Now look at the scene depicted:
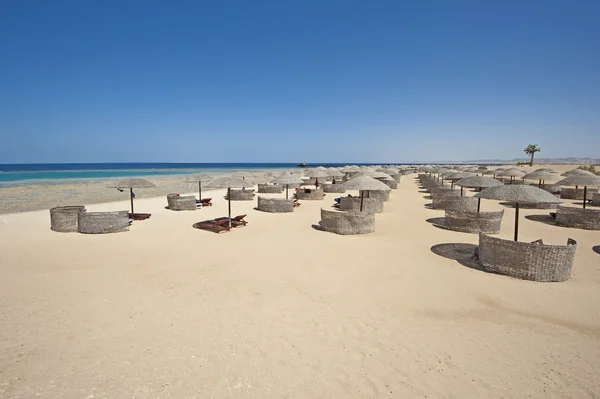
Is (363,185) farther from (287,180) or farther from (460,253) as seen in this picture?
(287,180)

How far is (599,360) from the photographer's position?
134 inches

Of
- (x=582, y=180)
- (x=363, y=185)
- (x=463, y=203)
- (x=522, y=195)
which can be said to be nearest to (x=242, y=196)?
(x=363, y=185)

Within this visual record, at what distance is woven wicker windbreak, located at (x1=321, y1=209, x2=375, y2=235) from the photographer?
8789 mm

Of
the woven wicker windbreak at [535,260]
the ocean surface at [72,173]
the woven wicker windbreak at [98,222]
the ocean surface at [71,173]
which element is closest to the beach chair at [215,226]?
the woven wicker windbreak at [98,222]

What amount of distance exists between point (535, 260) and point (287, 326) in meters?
4.88

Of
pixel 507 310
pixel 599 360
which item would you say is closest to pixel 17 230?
pixel 507 310

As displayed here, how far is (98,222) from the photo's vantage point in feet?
29.3

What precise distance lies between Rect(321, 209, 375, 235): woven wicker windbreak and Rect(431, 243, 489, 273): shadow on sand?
2000 millimetres

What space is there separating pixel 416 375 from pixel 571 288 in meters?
4.23

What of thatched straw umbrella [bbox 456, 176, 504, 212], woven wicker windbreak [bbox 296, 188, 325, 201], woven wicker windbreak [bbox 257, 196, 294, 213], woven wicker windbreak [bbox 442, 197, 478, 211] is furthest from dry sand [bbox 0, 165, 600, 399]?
woven wicker windbreak [bbox 296, 188, 325, 201]

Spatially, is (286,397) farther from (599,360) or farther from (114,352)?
(599,360)

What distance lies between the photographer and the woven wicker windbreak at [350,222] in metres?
8.79

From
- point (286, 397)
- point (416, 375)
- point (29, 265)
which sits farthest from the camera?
point (29, 265)

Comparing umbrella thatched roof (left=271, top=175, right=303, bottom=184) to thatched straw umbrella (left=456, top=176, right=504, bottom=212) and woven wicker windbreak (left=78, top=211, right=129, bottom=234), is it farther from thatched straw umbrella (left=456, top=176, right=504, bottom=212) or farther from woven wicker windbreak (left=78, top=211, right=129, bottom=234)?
woven wicker windbreak (left=78, top=211, right=129, bottom=234)
